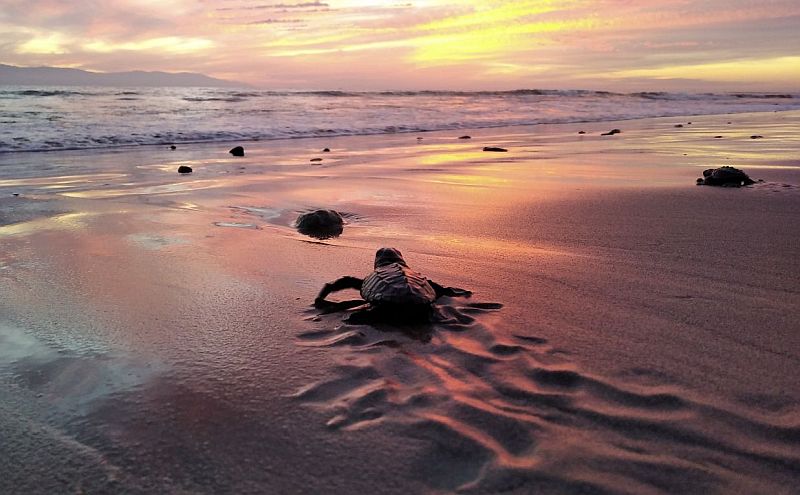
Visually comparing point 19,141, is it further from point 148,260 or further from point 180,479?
point 180,479

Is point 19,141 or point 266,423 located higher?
point 19,141

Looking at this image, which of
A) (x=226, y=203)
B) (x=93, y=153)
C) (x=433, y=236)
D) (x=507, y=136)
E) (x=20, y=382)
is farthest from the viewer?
(x=507, y=136)

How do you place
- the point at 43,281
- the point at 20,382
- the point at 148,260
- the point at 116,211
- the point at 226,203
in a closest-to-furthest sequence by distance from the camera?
1. the point at 20,382
2. the point at 43,281
3. the point at 148,260
4. the point at 116,211
5. the point at 226,203

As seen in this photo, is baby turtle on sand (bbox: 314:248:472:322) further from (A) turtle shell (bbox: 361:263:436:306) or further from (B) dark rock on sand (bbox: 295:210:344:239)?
(B) dark rock on sand (bbox: 295:210:344:239)

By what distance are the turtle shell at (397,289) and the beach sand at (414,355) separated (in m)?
0.15

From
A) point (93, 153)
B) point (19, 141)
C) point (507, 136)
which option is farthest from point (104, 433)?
point (507, 136)

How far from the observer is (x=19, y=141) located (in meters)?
12.4

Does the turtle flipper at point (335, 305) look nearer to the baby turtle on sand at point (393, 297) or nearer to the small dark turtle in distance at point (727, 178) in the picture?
the baby turtle on sand at point (393, 297)

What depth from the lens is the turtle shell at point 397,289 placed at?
267cm

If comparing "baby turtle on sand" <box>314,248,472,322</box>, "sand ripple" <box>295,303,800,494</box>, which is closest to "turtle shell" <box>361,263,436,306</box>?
"baby turtle on sand" <box>314,248,472,322</box>

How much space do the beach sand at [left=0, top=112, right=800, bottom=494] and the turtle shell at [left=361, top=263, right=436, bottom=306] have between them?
15 centimetres

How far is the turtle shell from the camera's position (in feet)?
8.75

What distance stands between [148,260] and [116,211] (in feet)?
6.56

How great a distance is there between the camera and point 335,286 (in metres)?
3.03
